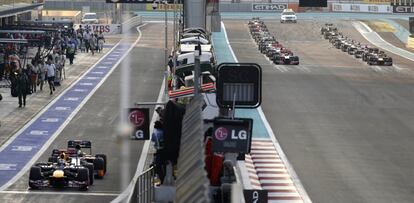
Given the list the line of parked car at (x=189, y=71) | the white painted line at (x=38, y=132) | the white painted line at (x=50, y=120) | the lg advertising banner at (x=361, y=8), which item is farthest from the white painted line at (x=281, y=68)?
the lg advertising banner at (x=361, y=8)

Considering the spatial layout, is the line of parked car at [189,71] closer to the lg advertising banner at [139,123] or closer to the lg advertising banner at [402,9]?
the lg advertising banner at [139,123]

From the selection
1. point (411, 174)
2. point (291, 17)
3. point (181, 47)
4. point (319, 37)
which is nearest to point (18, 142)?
point (411, 174)

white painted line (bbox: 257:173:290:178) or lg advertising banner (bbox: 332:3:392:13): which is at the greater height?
lg advertising banner (bbox: 332:3:392:13)

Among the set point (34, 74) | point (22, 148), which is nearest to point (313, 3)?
point (34, 74)

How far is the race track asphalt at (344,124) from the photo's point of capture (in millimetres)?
25500

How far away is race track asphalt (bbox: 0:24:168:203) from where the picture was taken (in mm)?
22125

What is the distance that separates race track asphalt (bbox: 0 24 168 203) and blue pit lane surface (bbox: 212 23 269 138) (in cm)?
421

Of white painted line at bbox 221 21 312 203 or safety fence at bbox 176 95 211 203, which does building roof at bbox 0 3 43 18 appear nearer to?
white painted line at bbox 221 21 312 203

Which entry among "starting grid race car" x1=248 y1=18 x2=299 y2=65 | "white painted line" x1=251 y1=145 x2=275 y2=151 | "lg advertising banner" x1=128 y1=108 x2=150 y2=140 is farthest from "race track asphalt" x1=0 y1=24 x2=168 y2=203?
"starting grid race car" x1=248 y1=18 x2=299 y2=65

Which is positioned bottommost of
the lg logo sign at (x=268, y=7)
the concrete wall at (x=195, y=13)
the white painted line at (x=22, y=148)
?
the white painted line at (x=22, y=148)

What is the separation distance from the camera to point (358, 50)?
238 feet

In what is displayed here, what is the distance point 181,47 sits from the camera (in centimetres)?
4525

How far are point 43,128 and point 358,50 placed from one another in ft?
141

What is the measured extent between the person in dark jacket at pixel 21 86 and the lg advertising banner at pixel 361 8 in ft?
336
